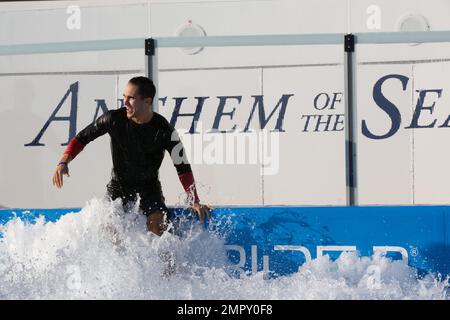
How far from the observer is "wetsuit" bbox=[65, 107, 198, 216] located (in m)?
6.28

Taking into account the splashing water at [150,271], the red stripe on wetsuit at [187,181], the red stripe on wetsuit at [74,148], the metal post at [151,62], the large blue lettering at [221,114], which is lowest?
the splashing water at [150,271]

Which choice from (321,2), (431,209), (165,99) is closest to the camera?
(431,209)

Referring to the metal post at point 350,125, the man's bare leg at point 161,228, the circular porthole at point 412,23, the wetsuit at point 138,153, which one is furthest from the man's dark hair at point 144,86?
the circular porthole at point 412,23

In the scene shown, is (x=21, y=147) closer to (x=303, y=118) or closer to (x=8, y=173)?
(x=8, y=173)

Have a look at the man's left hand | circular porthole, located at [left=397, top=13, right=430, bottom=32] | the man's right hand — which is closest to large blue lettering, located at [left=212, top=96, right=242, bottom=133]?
the man's left hand

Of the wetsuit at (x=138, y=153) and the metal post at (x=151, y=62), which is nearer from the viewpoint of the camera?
the wetsuit at (x=138, y=153)

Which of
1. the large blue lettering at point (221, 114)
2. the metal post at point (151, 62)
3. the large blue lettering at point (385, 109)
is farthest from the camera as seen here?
the large blue lettering at point (221, 114)

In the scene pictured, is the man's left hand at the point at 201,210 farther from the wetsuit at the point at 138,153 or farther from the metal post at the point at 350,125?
the metal post at the point at 350,125

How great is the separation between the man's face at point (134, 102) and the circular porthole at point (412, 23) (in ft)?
8.79

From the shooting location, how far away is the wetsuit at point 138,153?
20.6 feet

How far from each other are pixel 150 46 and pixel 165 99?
0.49 m

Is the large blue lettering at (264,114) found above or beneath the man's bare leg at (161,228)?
above

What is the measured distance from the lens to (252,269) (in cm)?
650

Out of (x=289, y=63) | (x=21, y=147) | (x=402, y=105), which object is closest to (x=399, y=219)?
(x=402, y=105)
